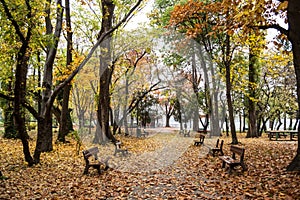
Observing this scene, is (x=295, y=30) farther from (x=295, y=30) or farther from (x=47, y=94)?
(x=47, y=94)

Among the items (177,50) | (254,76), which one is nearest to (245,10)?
(177,50)

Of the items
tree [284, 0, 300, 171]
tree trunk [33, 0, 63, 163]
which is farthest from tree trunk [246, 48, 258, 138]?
tree trunk [33, 0, 63, 163]

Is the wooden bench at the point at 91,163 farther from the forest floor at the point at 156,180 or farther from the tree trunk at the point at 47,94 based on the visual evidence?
the tree trunk at the point at 47,94

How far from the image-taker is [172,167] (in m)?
9.72

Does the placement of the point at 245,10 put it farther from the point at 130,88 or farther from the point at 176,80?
the point at 130,88

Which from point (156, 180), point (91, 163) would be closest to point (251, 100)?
point (91, 163)

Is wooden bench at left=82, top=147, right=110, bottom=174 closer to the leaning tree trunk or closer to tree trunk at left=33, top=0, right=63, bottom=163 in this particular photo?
tree trunk at left=33, top=0, right=63, bottom=163

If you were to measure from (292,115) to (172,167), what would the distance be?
2239 centimetres

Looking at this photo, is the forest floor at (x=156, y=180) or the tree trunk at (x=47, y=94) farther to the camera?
the tree trunk at (x=47, y=94)

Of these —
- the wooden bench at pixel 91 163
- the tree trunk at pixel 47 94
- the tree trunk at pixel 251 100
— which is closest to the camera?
the wooden bench at pixel 91 163

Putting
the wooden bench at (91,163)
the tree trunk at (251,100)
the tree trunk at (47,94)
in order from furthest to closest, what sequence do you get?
1. the tree trunk at (251,100)
2. the tree trunk at (47,94)
3. the wooden bench at (91,163)

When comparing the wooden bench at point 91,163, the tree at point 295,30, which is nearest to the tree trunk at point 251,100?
the tree at point 295,30

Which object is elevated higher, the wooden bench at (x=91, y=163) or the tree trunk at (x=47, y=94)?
the tree trunk at (x=47, y=94)

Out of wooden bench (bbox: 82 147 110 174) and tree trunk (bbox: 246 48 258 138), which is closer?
wooden bench (bbox: 82 147 110 174)
